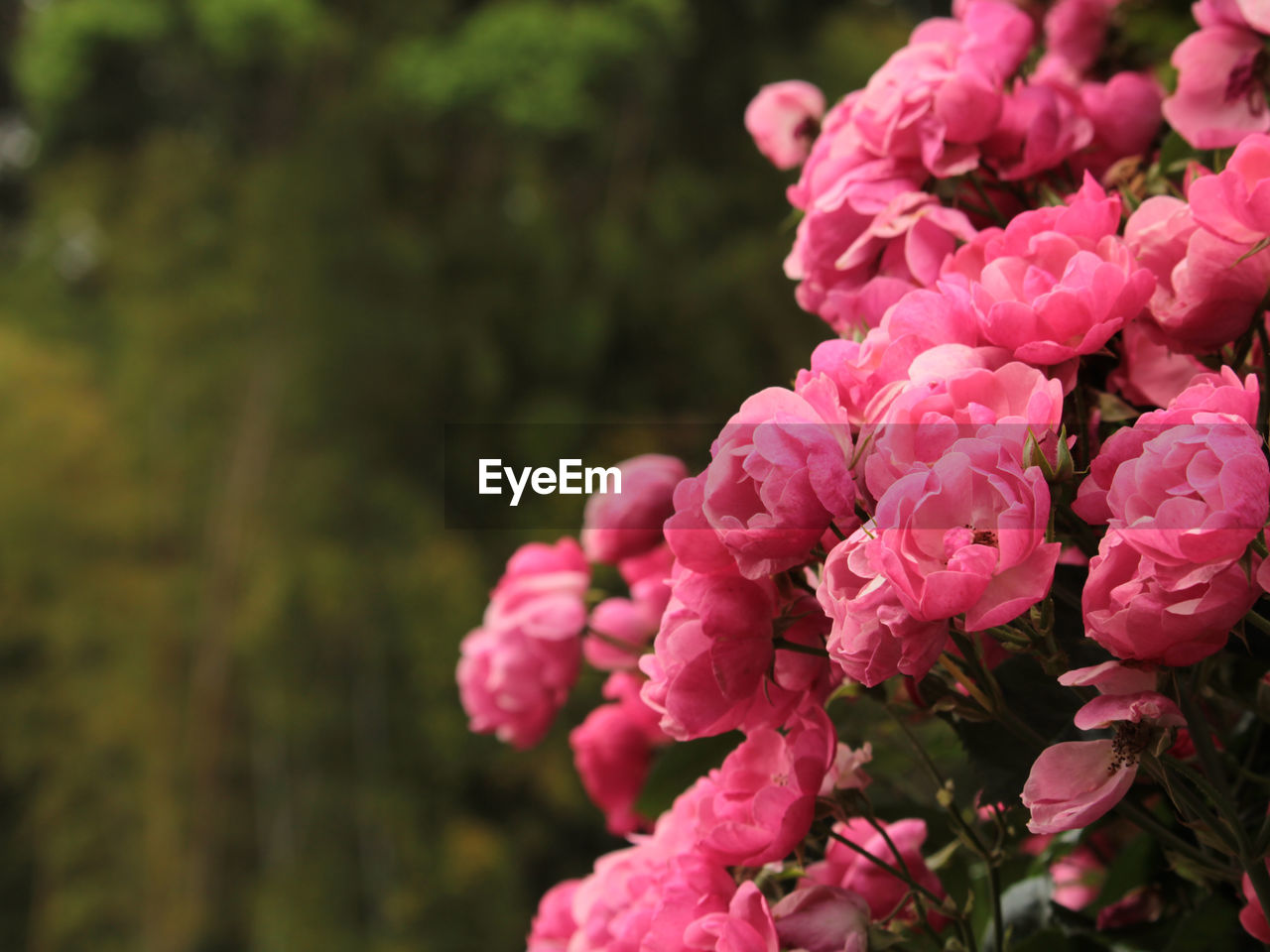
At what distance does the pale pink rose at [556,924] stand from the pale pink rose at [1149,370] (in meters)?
0.14

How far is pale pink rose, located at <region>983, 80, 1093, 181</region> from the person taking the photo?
0.19 m

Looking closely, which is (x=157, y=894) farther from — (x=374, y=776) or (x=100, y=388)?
(x=100, y=388)

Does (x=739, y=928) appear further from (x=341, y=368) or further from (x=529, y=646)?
(x=341, y=368)

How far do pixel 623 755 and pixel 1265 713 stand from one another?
158 millimetres

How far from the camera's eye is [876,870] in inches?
7.2

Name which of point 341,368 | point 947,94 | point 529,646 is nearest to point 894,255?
point 947,94

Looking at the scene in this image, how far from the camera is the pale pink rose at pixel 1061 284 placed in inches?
5.8

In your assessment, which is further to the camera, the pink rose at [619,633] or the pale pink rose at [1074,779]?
the pink rose at [619,633]

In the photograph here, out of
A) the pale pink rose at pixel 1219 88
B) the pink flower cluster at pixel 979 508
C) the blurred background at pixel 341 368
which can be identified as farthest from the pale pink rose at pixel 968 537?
the blurred background at pixel 341 368

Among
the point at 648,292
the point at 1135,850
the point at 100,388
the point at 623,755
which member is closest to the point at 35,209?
the point at 100,388

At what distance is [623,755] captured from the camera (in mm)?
286

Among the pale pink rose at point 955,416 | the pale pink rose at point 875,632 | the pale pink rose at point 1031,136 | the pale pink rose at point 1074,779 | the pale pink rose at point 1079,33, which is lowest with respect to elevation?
the pale pink rose at point 1074,779

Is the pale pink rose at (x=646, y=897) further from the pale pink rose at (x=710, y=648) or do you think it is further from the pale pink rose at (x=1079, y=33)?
the pale pink rose at (x=1079, y=33)

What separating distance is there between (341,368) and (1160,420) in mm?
1249
